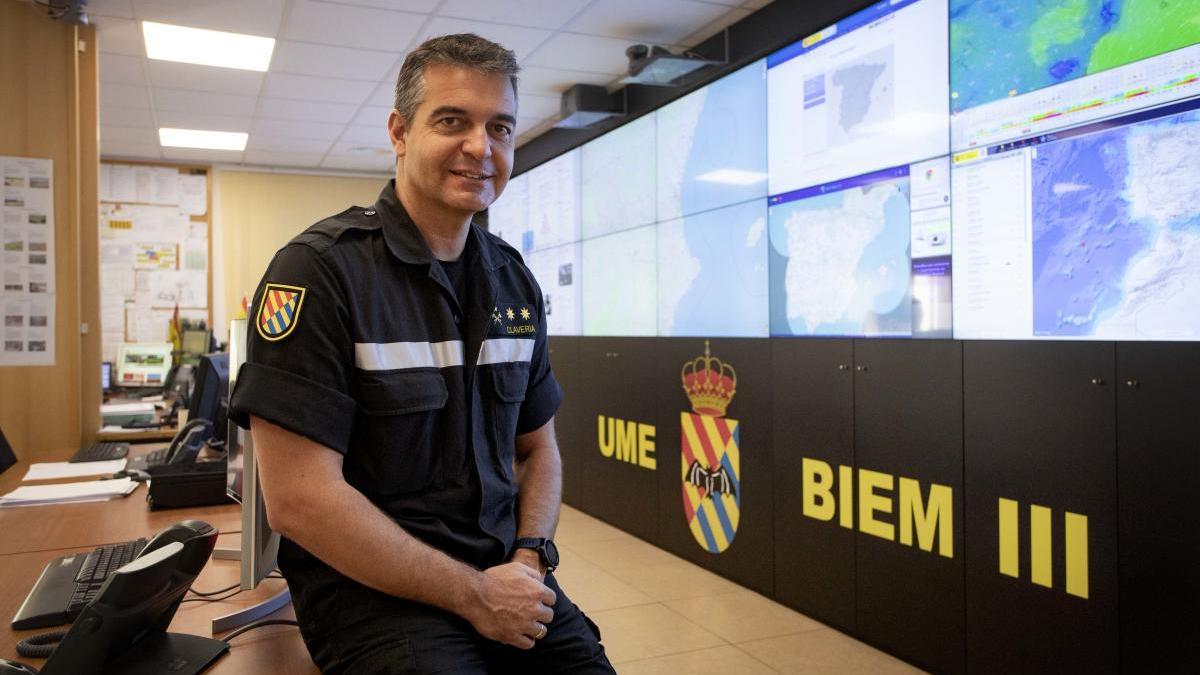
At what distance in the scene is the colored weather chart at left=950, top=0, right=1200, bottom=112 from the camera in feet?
7.09

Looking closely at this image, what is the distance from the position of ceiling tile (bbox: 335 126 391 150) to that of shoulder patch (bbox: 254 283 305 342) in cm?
516

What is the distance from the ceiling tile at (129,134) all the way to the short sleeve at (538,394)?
221 inches

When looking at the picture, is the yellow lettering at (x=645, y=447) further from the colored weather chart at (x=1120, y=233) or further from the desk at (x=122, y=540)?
the desk at (x=122, y=540)

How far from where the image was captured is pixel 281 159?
7.14 meters

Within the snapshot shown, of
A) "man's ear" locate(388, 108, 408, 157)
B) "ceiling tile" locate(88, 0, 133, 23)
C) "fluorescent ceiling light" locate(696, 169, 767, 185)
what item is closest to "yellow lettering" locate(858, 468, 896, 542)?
"fluorescent ceiling light" locate(696, 169, 767, 185)

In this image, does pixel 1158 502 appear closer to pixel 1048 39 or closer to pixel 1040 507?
pixel 1040 507

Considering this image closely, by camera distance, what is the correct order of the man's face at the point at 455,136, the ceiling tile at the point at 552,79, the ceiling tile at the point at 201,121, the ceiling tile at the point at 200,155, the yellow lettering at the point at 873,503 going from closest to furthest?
1. the man's face at the point at 455,136
2. the yellow lettering at the point at 873,503
3. the ceiling tile at the point at 552,79
4. the ceiling tile at the point at 201,121
5. the ceiling tile at the point at 200,155

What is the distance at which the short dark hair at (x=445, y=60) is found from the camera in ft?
4.40

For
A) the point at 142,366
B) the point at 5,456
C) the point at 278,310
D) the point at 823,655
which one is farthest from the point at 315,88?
the point at 278,310

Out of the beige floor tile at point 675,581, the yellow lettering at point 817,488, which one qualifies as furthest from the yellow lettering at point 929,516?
the beige floor tile at point 675,581

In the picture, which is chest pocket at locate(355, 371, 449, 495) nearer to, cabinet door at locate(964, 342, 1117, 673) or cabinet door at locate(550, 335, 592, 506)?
cabinet door at locate(964, 342, 1117, 673)

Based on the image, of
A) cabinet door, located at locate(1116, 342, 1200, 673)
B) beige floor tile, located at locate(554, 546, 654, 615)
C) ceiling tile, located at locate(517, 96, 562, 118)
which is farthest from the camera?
ceiling tile, located at locate(517, 96, 562, 118)

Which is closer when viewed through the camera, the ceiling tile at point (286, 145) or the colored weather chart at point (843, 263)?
the colored weather chart at point (843, 263)

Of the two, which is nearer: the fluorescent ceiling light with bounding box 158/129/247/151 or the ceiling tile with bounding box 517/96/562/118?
the ceiling tile with bounding box 517/96/562/118
